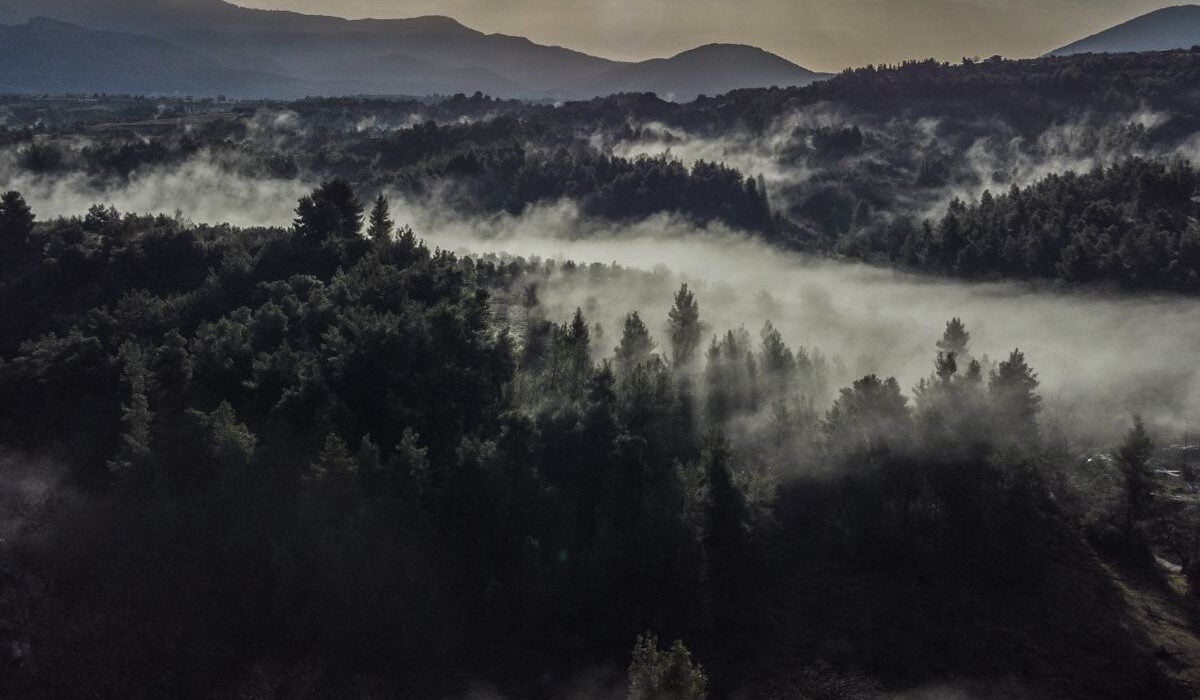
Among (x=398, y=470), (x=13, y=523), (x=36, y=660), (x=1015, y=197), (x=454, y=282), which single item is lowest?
(x=36, y=660)

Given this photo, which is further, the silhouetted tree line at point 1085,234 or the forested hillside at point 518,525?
the silhouetted tree line at point 1085,234

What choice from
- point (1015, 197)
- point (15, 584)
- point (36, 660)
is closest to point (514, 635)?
point (36, 660)

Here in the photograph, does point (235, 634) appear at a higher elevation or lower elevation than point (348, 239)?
lower

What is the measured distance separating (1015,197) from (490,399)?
153853 millimetres

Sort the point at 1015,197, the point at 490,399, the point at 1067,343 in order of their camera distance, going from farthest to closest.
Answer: the point at 1015,197
the point at 1067,343
the point at 490,399

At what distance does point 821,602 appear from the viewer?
6325 cm

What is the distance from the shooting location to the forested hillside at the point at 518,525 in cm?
5456

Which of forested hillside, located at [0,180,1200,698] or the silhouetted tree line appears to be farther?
the silhouetted tree line

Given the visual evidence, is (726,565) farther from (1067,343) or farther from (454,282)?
(1067,343)

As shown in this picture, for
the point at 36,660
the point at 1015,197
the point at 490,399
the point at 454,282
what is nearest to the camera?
the point at 36,660

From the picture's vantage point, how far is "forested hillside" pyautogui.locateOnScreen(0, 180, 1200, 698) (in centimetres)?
5456

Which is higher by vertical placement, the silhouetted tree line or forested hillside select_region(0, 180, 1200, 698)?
the silhouetted tree line

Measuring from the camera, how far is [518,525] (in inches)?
2352

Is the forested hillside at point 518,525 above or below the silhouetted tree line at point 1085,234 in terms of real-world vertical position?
below
